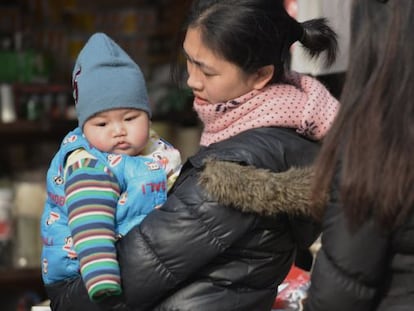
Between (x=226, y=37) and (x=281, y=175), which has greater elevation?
(x=226, y=37)

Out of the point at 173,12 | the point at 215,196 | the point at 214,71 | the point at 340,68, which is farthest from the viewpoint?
the point at 173,12

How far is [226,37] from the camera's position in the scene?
6.45ft

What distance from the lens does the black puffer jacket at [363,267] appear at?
164 centimetres

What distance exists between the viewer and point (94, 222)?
6.32ft

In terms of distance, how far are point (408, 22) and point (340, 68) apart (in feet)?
4.45

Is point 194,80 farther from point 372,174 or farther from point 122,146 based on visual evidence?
point 372,174

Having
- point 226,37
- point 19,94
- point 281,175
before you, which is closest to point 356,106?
point 281,175

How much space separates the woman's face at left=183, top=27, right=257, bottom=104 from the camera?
2.00 m

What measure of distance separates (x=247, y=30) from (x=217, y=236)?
476 millimetres

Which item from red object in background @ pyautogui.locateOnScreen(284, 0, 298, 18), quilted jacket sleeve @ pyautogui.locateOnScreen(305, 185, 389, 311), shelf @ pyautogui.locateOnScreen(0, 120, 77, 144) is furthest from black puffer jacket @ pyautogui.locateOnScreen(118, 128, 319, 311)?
shelf @ pyautogui.locateOnScreen(0, 120, 77, 144)

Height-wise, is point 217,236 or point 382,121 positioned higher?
point 382,121

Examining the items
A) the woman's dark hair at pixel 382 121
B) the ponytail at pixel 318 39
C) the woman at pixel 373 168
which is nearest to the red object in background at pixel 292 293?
the ponytail at pixel 318 39

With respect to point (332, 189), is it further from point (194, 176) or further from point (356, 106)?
point (194, 176)

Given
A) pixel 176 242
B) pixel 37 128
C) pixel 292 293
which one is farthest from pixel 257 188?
pixel 37 128
